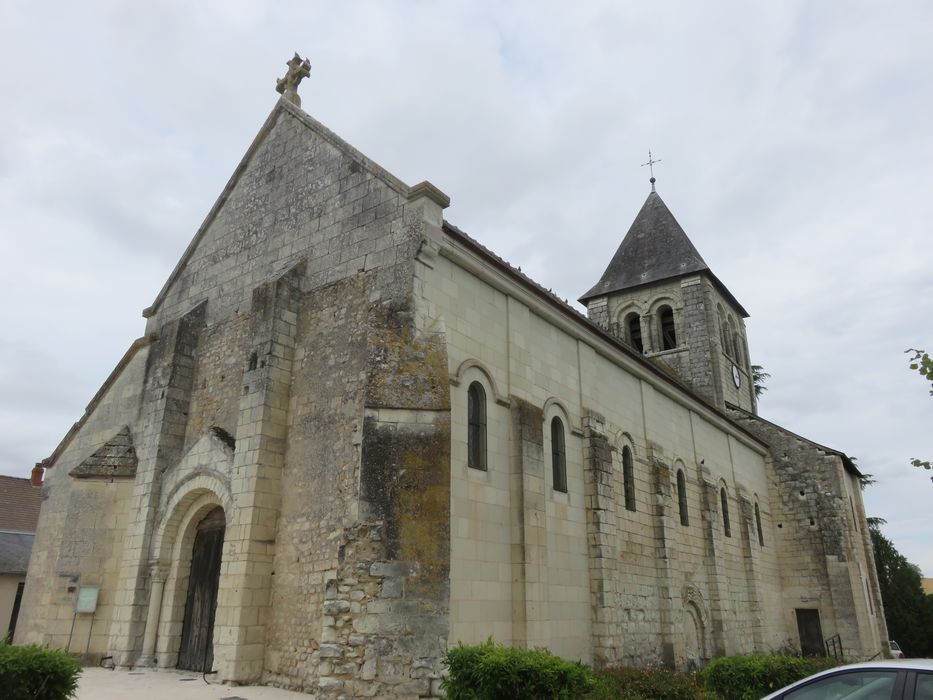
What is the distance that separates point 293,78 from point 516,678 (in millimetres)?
12451

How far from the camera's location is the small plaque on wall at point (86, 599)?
39.5ft

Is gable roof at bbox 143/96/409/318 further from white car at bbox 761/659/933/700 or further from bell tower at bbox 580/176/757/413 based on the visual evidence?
bell tower at bbox 580/176/757/413

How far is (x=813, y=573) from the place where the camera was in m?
24.4

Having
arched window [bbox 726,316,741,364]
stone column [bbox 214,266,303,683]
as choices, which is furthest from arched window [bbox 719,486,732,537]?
stone column [bbox 214,266,303,683]

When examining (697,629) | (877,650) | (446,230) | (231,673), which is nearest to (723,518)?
(697,629)

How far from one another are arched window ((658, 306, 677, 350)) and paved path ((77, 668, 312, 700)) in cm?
2236

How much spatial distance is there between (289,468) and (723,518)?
1527cm

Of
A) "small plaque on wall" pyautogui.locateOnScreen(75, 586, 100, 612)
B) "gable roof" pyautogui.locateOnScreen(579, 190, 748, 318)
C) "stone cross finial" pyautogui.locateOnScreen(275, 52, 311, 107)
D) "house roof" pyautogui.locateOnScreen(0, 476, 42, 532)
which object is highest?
"gable roof" pyautogui.locateOnScreen(579, 190, 748, 318)

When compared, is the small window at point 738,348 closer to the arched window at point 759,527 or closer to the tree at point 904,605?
the arched window at point 759,527

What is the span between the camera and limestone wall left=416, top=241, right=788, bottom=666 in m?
10.8

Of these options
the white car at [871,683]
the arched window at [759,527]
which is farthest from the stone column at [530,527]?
the arched window at [759,527]

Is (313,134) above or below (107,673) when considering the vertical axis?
above

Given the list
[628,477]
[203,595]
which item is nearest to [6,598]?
[203,595]

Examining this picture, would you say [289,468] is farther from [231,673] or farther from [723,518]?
[723,518]
